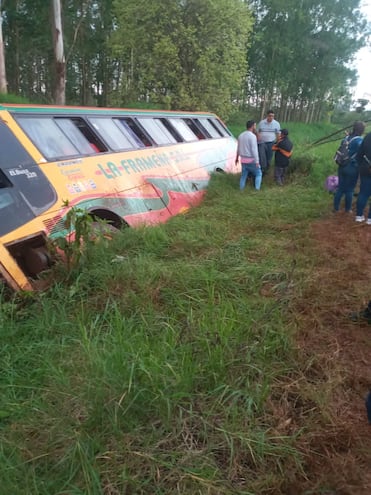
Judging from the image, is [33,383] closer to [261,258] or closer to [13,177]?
[13,177]

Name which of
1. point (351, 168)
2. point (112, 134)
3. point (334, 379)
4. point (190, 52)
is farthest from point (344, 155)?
point (190, 52)

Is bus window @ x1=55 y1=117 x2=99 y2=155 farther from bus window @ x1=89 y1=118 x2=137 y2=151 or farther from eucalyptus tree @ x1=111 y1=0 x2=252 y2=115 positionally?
eucalyptus tree @ x1=111 y1=0 x2=252 y2=115

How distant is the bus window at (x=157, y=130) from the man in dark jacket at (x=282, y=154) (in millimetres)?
2463

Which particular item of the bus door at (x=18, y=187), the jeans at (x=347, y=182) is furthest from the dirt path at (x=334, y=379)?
the bus door at (x=18, y=187)

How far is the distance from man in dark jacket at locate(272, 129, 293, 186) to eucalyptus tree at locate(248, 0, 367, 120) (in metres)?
18.7

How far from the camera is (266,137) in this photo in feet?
31.9

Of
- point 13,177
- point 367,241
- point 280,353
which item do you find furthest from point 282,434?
point 367,241

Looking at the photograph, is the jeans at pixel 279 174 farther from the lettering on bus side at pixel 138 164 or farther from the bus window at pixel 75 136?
the bus window at pixel 75 136

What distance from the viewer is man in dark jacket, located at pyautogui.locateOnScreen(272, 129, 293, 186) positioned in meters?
8.79

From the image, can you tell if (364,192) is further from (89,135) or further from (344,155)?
(89,135)

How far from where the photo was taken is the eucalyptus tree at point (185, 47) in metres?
14.5

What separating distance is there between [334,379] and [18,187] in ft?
11.1

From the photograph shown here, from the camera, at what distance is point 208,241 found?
190 inches

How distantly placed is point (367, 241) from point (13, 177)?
14.8 feet
